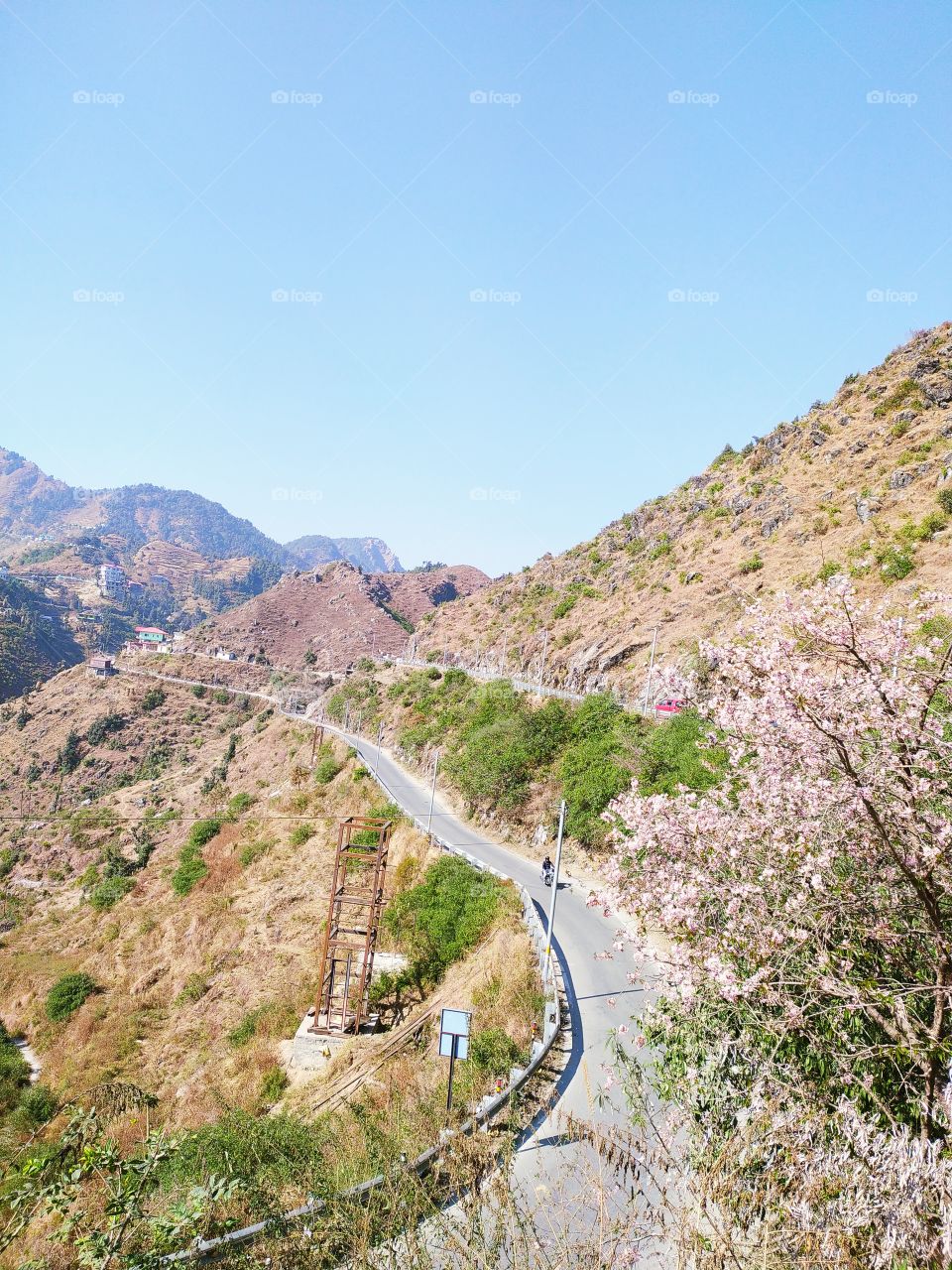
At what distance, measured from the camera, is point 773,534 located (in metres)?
44.0

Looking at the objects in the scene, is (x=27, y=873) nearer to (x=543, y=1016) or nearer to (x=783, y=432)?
(x=543, y=1016)

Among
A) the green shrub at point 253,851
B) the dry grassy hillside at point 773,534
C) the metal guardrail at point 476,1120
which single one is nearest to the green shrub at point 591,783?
the metal guardrail at point 476,1120

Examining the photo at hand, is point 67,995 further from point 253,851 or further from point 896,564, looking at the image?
point 896,564

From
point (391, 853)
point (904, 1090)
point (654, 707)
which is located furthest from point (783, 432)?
point (904, 1090)

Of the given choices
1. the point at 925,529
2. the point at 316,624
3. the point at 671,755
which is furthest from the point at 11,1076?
the point at 316,624

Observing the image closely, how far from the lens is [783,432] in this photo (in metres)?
55.9

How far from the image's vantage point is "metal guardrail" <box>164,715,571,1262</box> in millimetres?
6559

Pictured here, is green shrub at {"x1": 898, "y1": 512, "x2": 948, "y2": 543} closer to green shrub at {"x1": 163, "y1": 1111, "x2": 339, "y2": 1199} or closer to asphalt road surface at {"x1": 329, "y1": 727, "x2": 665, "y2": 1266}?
asphalt road surface at {"x1": 329, "y1": 727, "x2": 665, "y2": 1266}

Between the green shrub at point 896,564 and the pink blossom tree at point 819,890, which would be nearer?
the pink blossom tree at point 819,890

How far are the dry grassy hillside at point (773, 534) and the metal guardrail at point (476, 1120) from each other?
16.2 metres

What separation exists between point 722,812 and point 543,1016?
802 centimetres

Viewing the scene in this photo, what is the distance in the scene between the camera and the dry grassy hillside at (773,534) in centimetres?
3447

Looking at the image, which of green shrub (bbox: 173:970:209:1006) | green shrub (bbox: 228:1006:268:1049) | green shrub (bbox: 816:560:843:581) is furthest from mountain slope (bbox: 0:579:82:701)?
green shrub (bbox: 816:560:843:581)

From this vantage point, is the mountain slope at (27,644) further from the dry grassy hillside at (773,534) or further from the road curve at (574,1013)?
the road curve at (574,1013)
